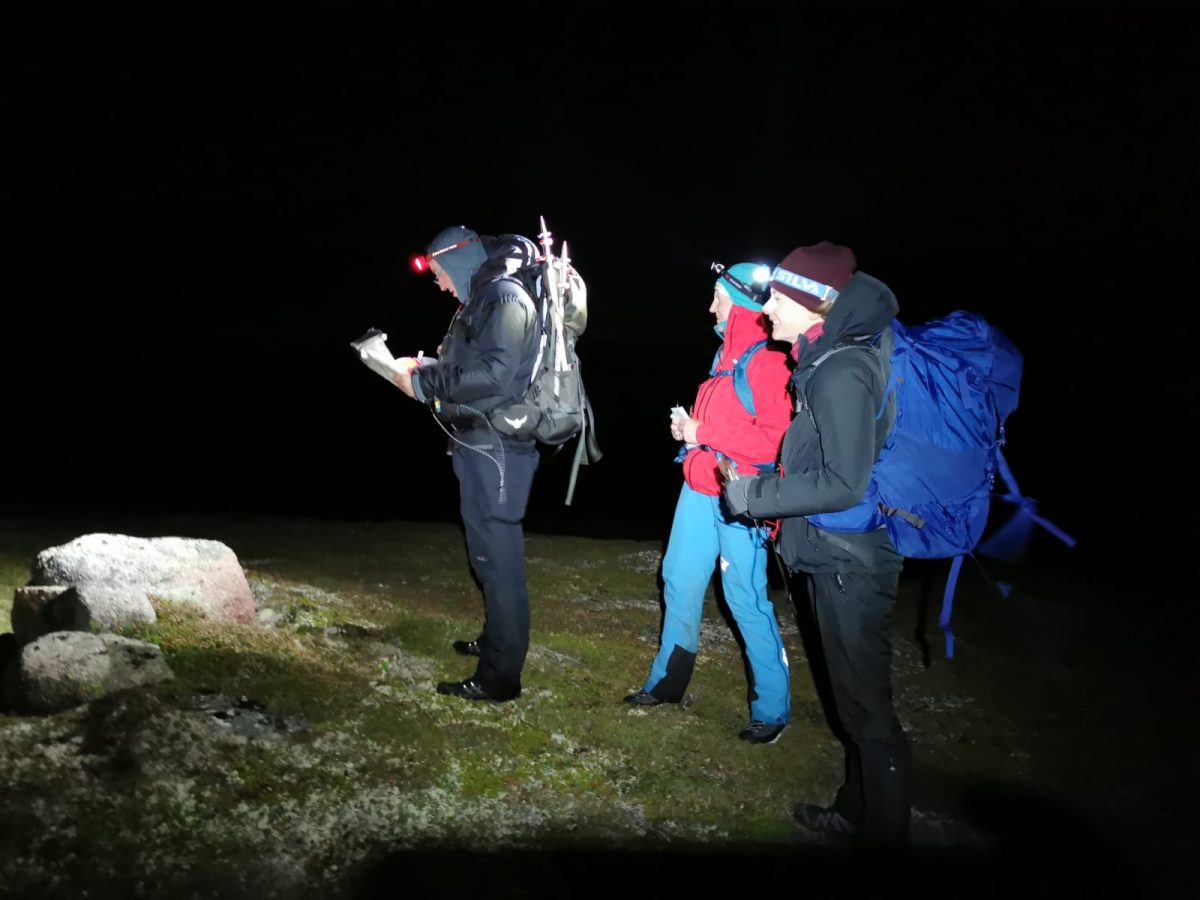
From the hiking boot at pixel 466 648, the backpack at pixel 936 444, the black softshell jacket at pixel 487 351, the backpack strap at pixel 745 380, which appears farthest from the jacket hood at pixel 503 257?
the hiking boot at pixel 466 648

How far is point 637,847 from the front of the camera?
3.52m

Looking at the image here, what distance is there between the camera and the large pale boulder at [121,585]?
15.6 feet

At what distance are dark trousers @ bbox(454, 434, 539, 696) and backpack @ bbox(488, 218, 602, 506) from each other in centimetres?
14

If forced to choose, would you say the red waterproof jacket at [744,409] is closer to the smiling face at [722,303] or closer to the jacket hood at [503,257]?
the smiling face at [722,303]

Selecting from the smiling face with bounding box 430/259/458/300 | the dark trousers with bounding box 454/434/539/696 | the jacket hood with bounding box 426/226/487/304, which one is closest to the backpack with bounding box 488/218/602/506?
the dark trousers with bounding box 454/434/539/696

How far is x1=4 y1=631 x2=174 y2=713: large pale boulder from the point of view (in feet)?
12.9

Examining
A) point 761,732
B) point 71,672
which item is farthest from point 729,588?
point 71,672

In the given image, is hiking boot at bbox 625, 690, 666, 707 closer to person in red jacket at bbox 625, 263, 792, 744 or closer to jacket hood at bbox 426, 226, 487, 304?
person in red jacket at bbox 625, 263, 792, 744

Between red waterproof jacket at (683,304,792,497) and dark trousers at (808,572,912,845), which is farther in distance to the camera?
red waterproof jacket at (683,304,792,497)

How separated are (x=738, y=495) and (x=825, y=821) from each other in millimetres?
1512

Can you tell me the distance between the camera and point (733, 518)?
415 centimetres

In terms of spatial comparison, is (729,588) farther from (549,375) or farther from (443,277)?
(443,277)

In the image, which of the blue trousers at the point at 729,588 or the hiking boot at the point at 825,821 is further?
the blue trousers at the point at 729,588

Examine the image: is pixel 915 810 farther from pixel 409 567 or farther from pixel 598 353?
pixel 598 353
